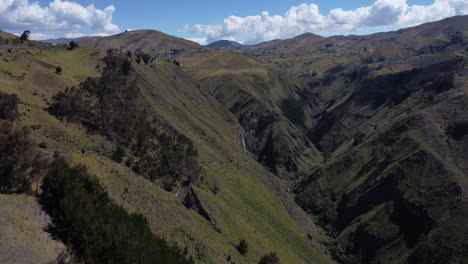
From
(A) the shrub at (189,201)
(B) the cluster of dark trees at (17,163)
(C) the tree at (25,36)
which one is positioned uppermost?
(C) the tree at (25,36)

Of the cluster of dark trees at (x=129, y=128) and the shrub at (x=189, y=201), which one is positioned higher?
the cluster of dark trees at (x=129, y=128)

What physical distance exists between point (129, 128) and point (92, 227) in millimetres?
51057

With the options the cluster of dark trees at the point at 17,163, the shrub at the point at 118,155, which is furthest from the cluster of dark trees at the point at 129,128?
the cluster of dark trees at the point at 17,163

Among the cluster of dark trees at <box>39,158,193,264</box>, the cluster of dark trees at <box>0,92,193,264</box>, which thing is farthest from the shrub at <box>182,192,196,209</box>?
the cluster of dark trees at <box>39,158,193,264</box>

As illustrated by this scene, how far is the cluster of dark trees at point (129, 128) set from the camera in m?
73.1

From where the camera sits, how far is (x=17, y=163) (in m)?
39.2

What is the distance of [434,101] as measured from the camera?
163500mm

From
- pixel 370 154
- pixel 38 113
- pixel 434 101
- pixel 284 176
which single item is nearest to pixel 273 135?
pixel 284 176

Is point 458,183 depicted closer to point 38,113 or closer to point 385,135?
point 385,135

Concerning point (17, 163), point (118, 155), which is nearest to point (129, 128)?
point (118, 155)

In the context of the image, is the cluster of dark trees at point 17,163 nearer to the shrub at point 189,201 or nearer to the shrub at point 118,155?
the shrub at point 118,155

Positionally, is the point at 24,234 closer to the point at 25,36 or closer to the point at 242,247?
the point at 242,247

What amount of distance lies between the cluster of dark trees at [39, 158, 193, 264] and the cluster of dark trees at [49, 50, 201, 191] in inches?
1141

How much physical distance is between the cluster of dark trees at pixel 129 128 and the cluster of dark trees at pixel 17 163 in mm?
24957
